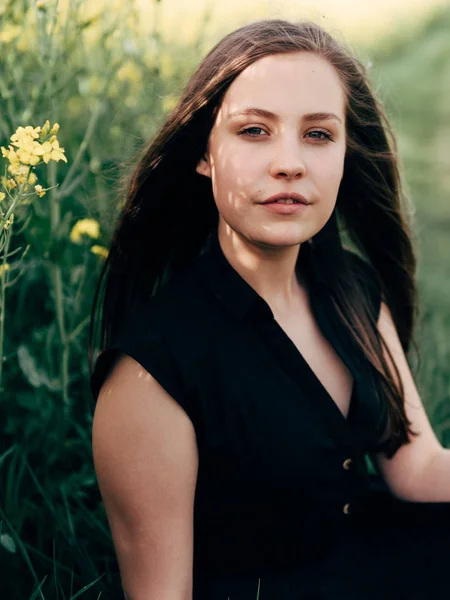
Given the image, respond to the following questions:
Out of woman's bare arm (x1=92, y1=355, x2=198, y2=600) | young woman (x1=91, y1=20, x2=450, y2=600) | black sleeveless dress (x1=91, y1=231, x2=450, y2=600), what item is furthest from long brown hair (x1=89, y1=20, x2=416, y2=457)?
woman's bare arm (x1=92, y1=355, x2=198, y2=600)

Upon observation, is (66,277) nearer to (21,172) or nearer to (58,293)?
(58,293)

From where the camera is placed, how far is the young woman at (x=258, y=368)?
169 cm

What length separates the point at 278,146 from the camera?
1698 millimetres

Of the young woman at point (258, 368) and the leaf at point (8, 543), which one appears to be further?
the leaf at point (8, 543)

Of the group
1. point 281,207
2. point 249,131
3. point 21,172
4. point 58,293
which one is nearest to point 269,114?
point 249,131

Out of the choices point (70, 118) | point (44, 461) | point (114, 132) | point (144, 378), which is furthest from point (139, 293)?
point (70, 118)

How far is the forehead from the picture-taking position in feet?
5.54

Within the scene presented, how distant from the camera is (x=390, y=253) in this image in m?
2.25

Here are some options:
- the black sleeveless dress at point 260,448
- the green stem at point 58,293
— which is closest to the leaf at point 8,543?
the black sleeveless dress at point 260,448

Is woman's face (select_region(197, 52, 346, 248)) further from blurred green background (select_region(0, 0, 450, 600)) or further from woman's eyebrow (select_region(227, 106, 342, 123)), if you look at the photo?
blurred green background (select_region(0, 0, 450, 600))

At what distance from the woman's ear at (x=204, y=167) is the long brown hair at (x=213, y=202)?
1 centimetres

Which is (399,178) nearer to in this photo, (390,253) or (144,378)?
(390,253)

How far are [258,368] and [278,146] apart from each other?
40 centimetres

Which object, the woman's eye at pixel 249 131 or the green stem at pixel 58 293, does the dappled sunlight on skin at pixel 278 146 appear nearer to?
the woman's eye at pixel 249 131
